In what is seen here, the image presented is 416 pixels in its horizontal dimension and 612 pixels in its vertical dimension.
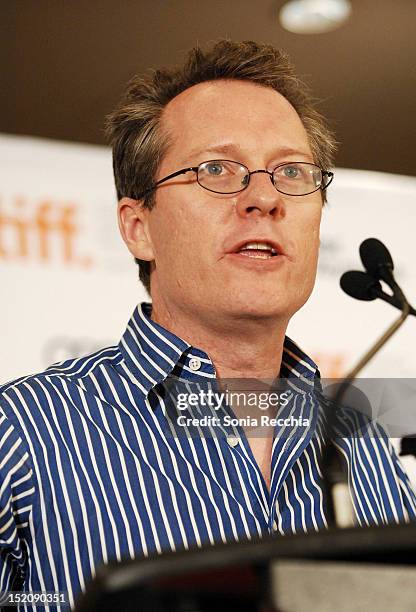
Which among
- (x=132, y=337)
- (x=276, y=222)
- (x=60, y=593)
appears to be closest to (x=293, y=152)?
(x=276, y=222)

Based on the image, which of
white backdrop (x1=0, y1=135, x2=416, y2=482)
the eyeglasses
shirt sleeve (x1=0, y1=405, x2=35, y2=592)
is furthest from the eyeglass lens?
white backdrop (x1=0, y1=135, x2=416, y2=482)

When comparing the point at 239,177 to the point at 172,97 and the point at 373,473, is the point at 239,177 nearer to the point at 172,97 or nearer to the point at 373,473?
the point at 172,97

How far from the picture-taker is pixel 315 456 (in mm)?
1312

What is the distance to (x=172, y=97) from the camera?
1561 millimetres

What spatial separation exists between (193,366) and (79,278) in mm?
734

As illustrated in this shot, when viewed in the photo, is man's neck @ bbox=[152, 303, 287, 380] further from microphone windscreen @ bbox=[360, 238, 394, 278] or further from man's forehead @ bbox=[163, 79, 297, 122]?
man's forehead @ bbox=[163, 79, 297, 122]

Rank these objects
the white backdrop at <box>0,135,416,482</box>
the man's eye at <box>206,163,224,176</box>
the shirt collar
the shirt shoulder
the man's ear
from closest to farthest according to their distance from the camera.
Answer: the shirt shoulder, the shirt collar, the man's eye at <box>206,163,224,176</box>, the man's ear, the white backdrop at <box>0,135,416,482</box>

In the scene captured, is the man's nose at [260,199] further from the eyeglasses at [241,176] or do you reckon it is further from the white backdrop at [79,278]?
the white backdrop at [79,278]

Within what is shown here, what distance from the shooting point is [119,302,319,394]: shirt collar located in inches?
51.3

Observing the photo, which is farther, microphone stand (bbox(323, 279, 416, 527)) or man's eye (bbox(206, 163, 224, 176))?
man's eye (bbox(206, 163, 224, 176))

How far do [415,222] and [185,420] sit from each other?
1241 millimetres

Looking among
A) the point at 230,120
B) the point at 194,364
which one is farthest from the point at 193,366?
the point at 230,120

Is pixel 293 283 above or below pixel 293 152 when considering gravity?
below

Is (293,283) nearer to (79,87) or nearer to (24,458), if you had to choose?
(24,458)
